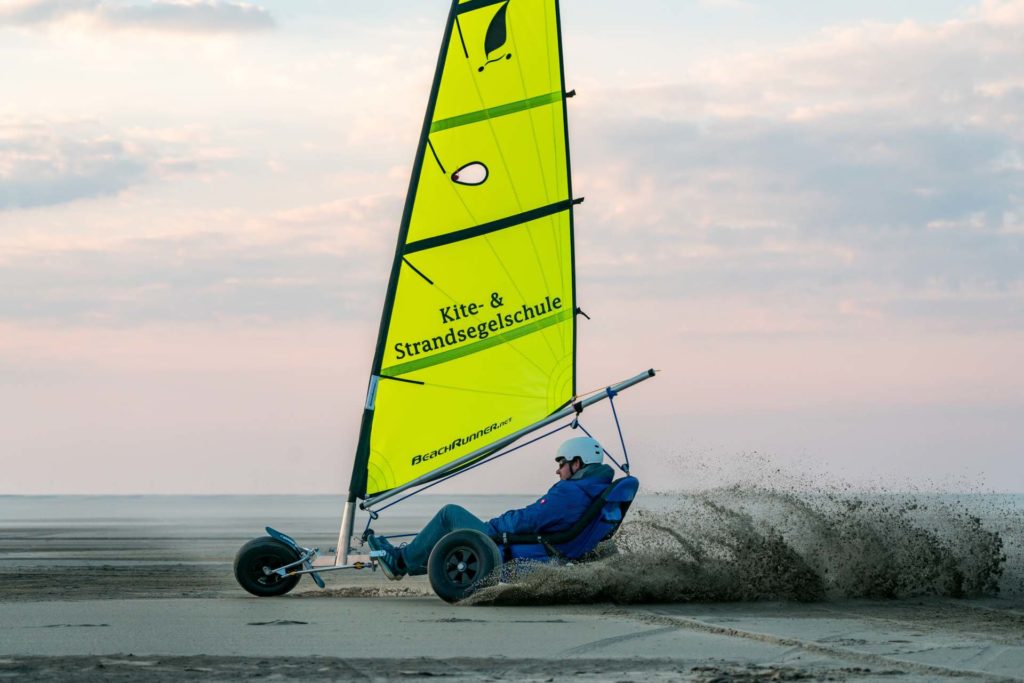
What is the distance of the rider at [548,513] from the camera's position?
477 inches

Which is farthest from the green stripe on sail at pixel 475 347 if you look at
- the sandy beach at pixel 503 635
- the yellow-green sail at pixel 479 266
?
the sandy beach at pixel 503 635

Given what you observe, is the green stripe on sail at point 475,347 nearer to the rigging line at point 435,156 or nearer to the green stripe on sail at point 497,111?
the rigging line at point 435,156

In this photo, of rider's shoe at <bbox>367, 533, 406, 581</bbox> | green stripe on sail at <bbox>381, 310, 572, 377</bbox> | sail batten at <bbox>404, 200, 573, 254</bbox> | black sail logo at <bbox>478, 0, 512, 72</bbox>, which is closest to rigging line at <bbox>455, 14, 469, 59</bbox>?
black sail logo at <bbox>478, 0, 512, 72</bbox>

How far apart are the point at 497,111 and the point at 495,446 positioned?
310cm

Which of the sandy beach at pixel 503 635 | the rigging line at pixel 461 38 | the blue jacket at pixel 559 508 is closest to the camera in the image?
the sandy beach at pixel 503 635

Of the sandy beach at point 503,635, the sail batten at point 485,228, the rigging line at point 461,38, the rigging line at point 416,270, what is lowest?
the sandy beach at point 503,635

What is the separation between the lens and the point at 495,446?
44.4 feet

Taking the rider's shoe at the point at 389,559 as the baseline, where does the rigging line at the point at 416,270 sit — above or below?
above

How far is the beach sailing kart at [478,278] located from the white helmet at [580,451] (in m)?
0.89

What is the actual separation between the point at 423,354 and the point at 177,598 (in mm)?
3156

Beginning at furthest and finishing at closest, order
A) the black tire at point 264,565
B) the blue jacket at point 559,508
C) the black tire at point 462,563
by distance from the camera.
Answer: the black tire at point 264,565 → the blue jacket at point 559,508 → the black tire at point 462,563

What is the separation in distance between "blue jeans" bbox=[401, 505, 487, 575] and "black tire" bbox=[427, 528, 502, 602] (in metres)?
0.23

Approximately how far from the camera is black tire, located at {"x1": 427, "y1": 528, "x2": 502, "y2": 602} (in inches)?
463

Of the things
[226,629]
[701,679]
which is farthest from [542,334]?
[701,679]
